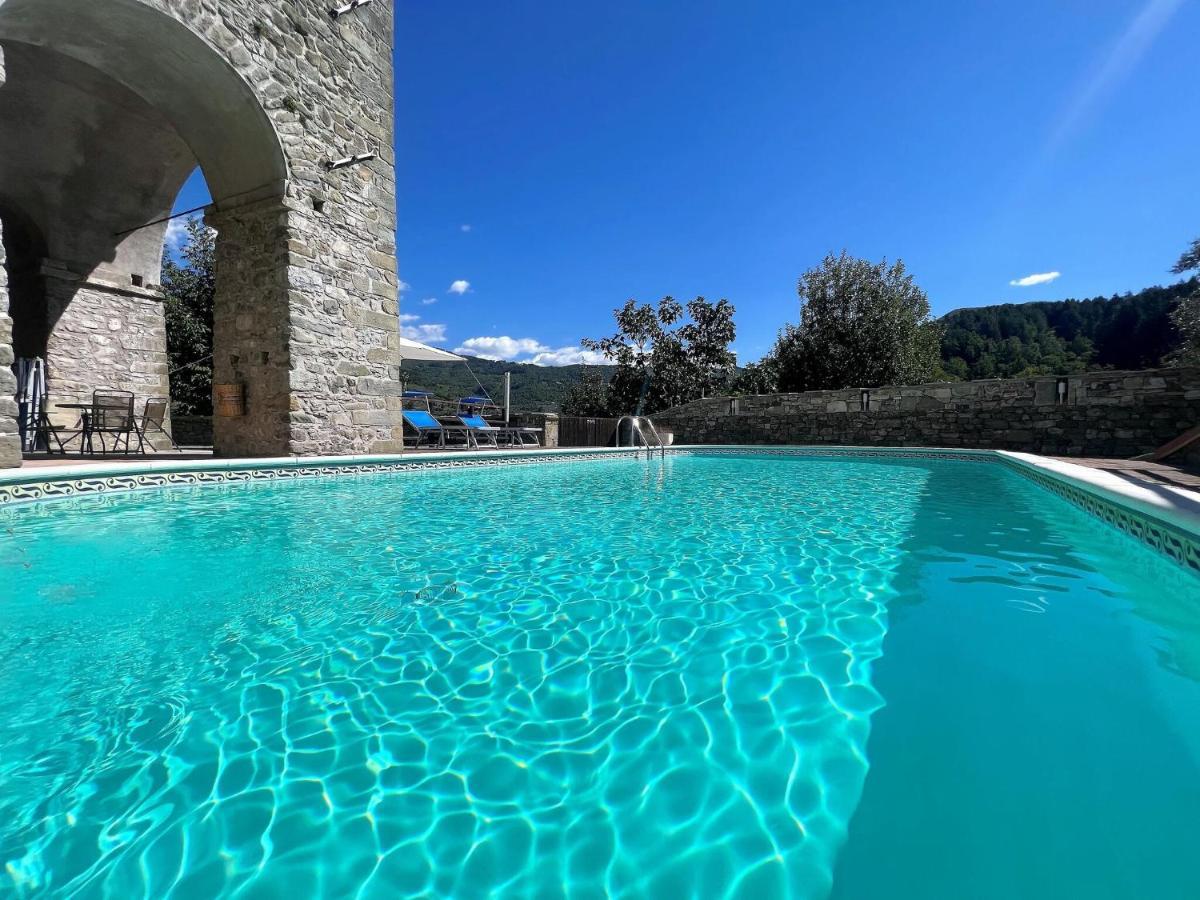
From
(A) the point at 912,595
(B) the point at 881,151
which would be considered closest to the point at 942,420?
(B) the point at 881,151

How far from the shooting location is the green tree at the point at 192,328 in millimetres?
16141

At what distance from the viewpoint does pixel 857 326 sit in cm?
2006

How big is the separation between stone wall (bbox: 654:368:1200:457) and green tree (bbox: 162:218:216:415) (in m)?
14.4

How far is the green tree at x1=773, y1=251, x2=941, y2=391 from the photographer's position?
19844mm

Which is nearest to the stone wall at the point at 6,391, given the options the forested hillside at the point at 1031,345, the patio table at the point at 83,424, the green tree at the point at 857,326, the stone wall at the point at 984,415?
the patio table at the point at 83,424

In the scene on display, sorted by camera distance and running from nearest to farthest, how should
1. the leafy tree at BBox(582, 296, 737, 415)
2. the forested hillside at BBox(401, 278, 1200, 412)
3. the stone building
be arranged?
the stone building, the leafy tree at BBox(582, 296, 737, 415), the forested hillside at BBox(401, 278, 1200, 412)

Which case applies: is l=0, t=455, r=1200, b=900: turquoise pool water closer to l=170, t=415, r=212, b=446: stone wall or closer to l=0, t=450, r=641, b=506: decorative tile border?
l=0, t=450, r=641, b=506: decorative tile border

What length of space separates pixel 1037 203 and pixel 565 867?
20531mm

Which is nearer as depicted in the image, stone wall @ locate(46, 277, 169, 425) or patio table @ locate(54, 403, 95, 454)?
patio table @ locate(54, 403, 95, 454)

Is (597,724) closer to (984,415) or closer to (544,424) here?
(544,424)

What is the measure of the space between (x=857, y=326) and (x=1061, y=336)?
46.6 metres

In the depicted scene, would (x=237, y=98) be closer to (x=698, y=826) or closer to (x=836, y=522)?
(x=836, y=522)

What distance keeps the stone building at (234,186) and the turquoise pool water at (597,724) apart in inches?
175

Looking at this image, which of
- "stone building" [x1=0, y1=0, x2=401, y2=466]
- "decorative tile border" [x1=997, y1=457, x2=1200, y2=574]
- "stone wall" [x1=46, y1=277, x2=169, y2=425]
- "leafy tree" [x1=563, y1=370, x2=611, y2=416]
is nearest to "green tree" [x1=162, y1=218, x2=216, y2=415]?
"stone wall" [x1=46, y1=277, x2=169, y2=425]
